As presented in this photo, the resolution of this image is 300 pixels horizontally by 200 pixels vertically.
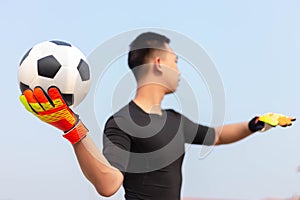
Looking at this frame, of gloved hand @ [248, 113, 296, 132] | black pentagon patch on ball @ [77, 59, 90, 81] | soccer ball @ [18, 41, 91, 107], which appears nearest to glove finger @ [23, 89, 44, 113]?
soccer ball @ [18, 41, 91, 107]

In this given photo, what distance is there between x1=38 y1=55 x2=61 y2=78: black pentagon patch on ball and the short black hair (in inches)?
39.8

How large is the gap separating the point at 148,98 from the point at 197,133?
78cm

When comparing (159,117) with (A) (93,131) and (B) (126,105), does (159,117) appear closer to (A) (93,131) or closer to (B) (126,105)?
(B) (126,105)

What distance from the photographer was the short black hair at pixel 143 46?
14.6 ft

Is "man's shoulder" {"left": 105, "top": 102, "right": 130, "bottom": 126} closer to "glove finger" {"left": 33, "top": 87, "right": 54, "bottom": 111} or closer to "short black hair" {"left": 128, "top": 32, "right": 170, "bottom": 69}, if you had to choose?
"short black hair" {"left": 128, "top": 32, "right": 170, "bottom": 69}

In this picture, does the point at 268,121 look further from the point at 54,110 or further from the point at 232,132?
the point at 54,110

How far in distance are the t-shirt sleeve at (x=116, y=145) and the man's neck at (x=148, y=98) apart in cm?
41

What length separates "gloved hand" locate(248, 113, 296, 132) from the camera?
4785 mm

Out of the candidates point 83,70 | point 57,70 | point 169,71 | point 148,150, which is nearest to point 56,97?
point 57,70

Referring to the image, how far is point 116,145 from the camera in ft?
12.3

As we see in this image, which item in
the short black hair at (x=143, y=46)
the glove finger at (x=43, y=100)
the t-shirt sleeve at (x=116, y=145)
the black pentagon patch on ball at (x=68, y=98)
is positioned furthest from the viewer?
the short black hair at (x=143, y=46)

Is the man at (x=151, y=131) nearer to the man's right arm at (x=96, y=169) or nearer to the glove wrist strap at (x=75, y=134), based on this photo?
the man's right arm at (x=96, y=169)

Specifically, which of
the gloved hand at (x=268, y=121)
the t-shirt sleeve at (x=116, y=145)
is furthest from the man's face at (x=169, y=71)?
the gloved hand at (x=268, y=121)

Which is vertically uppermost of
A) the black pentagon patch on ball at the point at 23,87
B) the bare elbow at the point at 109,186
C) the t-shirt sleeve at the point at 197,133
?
the t-shirt sleeve at the point at 197,133
